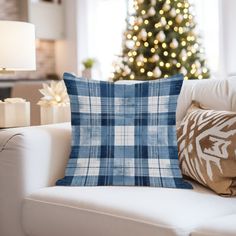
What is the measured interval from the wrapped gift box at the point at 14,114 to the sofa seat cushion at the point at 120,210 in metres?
0.70

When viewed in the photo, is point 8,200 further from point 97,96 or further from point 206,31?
point 206,31

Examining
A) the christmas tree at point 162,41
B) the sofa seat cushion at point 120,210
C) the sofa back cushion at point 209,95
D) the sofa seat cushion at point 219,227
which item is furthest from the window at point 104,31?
the sofa seat cushion at point 219,227

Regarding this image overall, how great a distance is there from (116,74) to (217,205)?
2.86m

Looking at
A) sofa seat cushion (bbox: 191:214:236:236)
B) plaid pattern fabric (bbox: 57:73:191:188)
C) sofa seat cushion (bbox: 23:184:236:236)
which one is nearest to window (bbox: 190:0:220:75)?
plaid pattern fabric (bbox: 57:73:191:188)

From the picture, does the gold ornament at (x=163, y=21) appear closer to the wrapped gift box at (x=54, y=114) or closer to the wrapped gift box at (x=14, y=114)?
the wrapped gift box at (x=54, y=114)

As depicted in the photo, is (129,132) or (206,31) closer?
(129,132)

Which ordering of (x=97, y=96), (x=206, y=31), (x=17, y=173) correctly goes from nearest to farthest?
(x=17, y=173)
(x=97, y=96)
(x=206, y=31)

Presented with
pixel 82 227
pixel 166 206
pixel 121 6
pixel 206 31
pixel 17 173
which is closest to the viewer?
pixel 166 206

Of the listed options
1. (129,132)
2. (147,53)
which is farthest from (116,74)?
→ (129,132)

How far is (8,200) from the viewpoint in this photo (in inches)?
84.8

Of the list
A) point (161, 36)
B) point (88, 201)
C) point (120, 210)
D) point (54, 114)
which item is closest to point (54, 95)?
point (54, 114)

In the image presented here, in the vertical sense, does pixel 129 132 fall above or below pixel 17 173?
above

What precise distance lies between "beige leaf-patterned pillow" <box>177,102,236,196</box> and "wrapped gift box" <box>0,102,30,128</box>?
38.4 inches

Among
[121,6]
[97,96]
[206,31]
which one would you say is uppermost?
[121,6]
